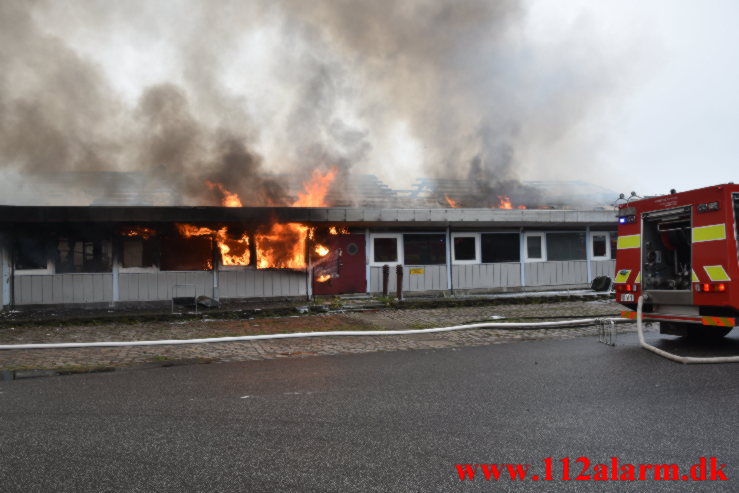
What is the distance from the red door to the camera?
15.0 meters

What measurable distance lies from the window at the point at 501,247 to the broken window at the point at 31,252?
495 inches

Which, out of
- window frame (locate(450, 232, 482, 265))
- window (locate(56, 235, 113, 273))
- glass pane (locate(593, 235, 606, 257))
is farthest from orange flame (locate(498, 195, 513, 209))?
window (locate(56, 235, 113, 273))

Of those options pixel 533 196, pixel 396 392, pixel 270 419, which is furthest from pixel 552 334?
pixel 533 196

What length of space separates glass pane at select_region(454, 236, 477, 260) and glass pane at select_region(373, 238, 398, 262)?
2060mm

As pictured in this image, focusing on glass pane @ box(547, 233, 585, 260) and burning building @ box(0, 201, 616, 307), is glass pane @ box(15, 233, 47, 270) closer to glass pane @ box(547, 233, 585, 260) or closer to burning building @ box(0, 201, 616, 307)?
burning building @ box(0, 201, 616, 307)

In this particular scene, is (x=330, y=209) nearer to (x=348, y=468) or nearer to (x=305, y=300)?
(x=305, y=300)

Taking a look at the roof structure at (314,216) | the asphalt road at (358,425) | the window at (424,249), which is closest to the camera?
the asphalt road at (358,425)

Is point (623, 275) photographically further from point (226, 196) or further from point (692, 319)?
point (226, 196)

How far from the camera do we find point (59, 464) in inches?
128

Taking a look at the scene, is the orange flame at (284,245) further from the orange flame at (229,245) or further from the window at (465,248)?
the window at (465,248)

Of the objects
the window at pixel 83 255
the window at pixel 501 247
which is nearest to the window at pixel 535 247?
the window at pixel 501 247

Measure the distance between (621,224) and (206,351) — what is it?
23.7 ft

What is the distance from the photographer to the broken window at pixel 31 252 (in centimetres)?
1259

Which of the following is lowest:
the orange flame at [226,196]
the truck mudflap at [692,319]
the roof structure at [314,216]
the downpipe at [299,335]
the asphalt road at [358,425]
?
the asphalt road at [358,425]
